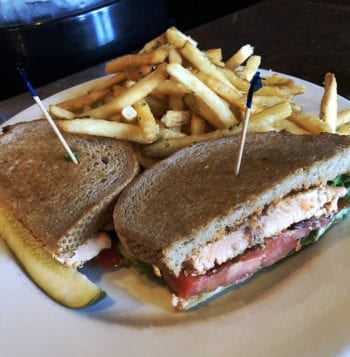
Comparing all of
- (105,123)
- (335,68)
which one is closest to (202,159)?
(105,123)

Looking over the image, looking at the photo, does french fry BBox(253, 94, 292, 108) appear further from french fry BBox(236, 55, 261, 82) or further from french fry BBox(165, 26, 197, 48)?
french fry BBox(165, 26, 197, 48)

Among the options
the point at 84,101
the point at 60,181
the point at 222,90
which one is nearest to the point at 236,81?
the point at 222,90

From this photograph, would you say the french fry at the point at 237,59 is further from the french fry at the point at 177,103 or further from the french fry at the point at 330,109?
the french fry at the point at 330,109

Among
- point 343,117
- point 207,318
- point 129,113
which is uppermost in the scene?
point 129,113

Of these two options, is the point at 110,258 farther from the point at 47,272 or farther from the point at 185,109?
the point at 185,109

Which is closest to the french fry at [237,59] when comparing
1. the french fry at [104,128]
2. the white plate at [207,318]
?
the french fry at [104,128]

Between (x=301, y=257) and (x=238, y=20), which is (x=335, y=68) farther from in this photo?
(x=301, y=257)

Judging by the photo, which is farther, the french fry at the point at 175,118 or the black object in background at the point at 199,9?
the black object in background at the point at 199,9
